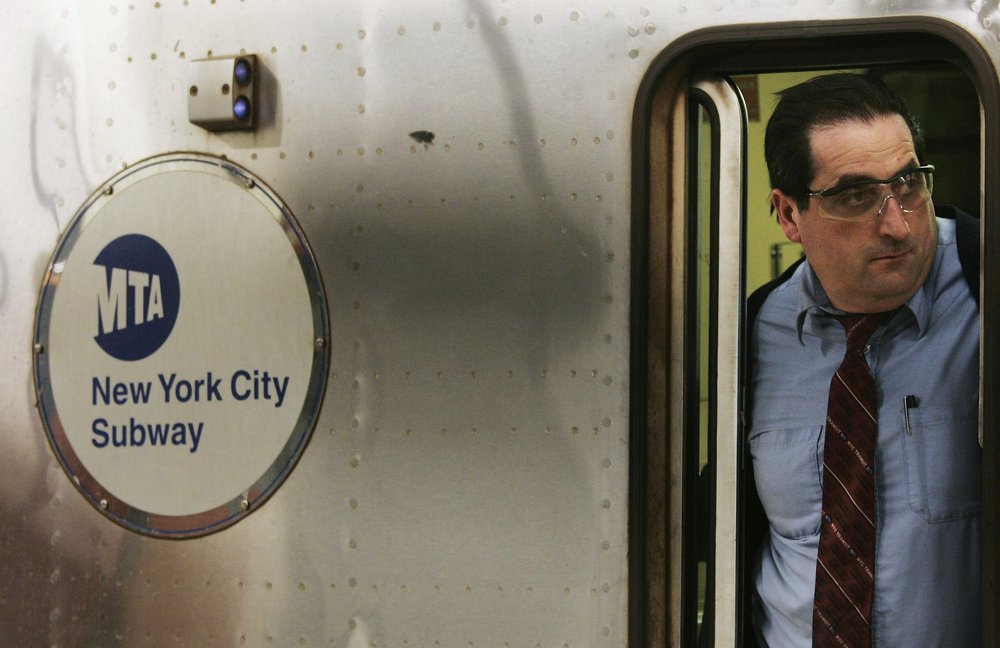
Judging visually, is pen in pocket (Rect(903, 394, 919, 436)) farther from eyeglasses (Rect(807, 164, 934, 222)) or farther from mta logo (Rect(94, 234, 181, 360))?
mta logo (Rect(94, 234, 181, 360))

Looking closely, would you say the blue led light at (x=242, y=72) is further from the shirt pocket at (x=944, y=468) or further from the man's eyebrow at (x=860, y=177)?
the shirt pocket at (x=944, y=468)

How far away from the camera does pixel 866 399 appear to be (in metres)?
1.92

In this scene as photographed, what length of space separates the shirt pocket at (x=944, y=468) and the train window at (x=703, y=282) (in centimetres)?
31

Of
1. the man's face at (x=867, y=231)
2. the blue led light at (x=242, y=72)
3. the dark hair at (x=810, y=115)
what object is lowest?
the man's face at (x=867, y=231)

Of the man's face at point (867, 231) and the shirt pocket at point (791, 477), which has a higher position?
the man's face at point (867, 231)

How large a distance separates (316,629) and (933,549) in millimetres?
1177

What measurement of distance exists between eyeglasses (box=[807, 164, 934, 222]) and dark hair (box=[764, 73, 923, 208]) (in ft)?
0.18

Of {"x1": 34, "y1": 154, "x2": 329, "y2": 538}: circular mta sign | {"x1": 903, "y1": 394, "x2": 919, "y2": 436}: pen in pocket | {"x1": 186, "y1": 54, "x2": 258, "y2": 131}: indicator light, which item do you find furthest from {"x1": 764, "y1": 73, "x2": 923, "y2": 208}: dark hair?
{"x1": 186, "y1": 54, "x2": 258, "y2": 131}: indicator light

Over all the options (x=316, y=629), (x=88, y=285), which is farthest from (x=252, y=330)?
(x=316, y=629)

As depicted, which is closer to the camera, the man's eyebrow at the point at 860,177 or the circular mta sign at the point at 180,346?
the man's eyebrow at the point at 860,177

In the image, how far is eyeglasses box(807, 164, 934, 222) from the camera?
191cm

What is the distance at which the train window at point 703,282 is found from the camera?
1.96m

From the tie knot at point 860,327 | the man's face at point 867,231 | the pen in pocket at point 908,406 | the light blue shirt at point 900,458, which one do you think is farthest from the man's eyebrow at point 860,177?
the pen in pocket at point 908,406

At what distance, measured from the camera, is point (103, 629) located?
231 centimetres
